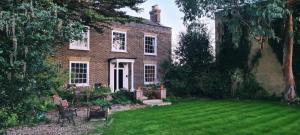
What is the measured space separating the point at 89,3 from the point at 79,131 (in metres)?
9.76

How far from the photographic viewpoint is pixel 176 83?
24.0m

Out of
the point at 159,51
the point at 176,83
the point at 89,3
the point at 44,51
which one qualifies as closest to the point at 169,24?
the point at 159,51

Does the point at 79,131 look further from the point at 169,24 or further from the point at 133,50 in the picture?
the point at 169,24

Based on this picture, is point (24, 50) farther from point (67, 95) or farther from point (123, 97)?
point (123, 97)

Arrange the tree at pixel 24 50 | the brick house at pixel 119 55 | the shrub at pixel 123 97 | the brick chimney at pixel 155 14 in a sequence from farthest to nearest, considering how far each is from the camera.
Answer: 1. the brick chimney at pixel 155 14
2. the brick house at pixel 119 55
3. the shrub at pixel 123 97
4. the tree at pixel 24 50

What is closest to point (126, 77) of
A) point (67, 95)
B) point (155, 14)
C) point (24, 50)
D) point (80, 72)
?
point (80, 72)

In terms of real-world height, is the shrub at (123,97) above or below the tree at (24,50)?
below

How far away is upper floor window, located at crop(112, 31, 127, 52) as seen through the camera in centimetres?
2503

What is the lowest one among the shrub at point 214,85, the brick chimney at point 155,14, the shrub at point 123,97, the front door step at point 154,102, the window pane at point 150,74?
the front door step at point 154,102

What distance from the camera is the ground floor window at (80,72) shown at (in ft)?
72.9

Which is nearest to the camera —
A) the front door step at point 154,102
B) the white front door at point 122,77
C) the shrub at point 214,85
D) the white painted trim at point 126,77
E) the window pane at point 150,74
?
the front door step at point 154,102

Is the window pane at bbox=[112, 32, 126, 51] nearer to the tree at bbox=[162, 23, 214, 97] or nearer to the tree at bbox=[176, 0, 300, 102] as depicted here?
the tree at bbox=[162, 23, 214, 97]

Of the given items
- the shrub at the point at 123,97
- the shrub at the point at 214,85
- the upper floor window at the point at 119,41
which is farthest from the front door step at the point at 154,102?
the upper floor window at the point at 119,41

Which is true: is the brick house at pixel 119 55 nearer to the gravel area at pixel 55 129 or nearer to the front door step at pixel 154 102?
the front door step at pixel 154 102
